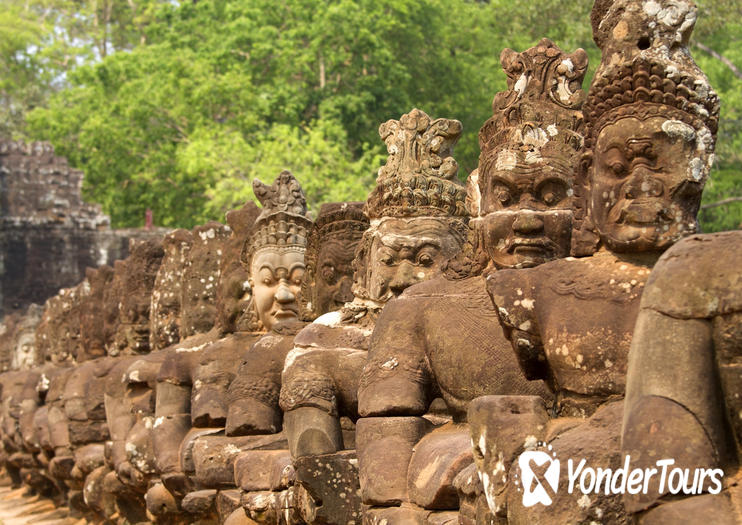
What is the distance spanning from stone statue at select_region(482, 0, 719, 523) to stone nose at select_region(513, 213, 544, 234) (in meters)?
0.79

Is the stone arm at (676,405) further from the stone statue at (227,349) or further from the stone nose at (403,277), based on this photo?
the stone statue at (227,349)

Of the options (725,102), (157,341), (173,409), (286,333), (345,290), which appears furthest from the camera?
(725,102)

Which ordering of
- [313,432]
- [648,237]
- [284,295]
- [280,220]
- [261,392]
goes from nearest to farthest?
[648,237]
[313,432]
[261,392]
[284,295]
[280,220]

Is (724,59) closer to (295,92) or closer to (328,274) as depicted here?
(295,92)

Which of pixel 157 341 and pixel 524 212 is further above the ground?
pixel 524 212

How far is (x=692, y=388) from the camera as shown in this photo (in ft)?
13.2

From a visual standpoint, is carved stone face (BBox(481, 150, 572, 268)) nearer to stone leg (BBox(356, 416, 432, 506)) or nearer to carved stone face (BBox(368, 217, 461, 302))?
stone leg (BBox(356, 416, 432, 506))

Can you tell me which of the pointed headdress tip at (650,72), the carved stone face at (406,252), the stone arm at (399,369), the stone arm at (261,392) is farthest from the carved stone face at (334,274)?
the pointed headdress tip at (650,72)

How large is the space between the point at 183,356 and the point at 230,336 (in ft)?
2.15

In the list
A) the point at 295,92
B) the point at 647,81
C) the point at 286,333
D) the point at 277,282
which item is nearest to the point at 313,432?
the point at 286,333

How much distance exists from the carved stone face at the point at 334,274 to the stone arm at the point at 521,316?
3.63m

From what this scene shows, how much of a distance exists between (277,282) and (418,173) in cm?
219

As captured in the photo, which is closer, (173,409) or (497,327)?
(497,327)

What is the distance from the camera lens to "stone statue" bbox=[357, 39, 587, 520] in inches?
233
